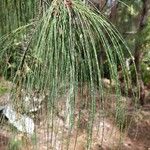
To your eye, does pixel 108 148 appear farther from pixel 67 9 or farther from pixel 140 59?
pixel 67 9

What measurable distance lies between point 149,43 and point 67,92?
3.96 metres

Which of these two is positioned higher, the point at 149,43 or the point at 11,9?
the point at 11,9

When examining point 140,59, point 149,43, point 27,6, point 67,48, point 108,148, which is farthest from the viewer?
point 140,59

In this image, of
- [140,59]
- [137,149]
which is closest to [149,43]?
[140,59]

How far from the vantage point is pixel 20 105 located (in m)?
0.87

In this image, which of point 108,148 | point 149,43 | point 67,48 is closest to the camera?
point 67,48

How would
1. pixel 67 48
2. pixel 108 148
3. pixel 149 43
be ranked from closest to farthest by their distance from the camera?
pixel 67 48 < pixel 108 148 < pixel 149 43

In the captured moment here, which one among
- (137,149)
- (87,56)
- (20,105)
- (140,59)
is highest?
(87,56)

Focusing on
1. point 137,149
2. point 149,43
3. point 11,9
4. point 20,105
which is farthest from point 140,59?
point 20,105

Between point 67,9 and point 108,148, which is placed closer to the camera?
point 67,9

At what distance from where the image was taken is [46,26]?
832 millimetres

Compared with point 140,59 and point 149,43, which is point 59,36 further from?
point 140,59

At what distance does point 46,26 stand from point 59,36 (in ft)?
0.11

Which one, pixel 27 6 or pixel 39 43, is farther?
pixel 27 6
